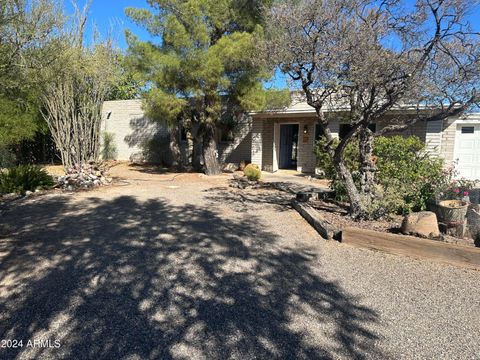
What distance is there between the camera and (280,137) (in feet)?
48.7

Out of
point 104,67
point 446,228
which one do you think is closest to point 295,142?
point 104,67

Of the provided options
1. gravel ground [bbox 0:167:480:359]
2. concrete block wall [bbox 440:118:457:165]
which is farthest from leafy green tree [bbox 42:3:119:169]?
concrete block wall [bbox 440:118:457:165]

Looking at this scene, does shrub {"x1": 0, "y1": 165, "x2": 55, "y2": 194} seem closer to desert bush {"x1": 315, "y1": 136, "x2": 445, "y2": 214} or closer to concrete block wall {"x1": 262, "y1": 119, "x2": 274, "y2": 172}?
desert bush {"x1": 315, "y1": 136, "x2": 445, "y2": 214}

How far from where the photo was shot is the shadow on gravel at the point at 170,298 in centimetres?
A: 242

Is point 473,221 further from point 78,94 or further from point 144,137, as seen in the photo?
point 144,137

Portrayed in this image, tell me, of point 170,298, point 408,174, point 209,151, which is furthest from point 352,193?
point 209,151

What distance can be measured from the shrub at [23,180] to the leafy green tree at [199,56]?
13.7ft

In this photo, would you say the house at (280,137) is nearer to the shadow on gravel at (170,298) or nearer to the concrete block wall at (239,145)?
the concrete block wall at (239,145)

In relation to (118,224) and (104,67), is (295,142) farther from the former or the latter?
(118,224)

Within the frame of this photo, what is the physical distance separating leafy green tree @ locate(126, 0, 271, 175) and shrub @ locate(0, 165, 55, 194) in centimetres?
418

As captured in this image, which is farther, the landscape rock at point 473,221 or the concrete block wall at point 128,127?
the concrete block wall at point 128,127

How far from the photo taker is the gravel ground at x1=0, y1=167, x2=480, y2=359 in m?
2.43

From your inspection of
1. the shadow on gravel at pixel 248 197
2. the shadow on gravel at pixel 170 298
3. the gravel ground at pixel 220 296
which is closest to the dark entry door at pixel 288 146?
the shadow on gravel at pixel 248 197

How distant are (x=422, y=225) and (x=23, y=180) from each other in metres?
9.22
